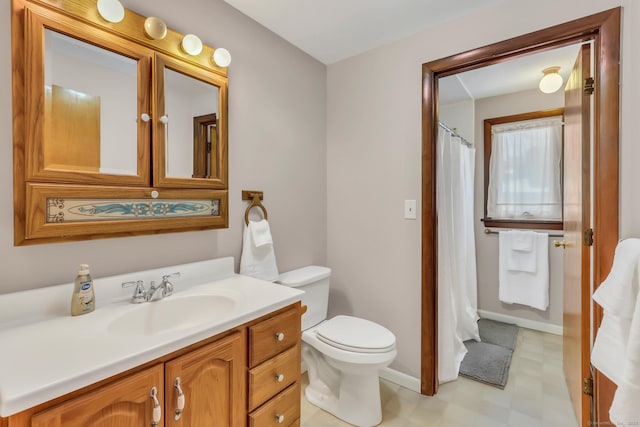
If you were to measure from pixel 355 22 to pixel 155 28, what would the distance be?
43.1 inches

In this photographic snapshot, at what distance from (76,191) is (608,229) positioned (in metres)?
2.17

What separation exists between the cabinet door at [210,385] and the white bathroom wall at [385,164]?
1220mm

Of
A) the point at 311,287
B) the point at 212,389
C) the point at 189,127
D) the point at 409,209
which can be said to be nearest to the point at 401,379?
the point at 311,287

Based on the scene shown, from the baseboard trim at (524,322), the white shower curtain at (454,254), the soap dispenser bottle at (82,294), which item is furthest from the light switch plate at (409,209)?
the baseboard trim at (524,322)

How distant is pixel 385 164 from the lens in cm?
203

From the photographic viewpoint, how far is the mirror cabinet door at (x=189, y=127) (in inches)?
51.7

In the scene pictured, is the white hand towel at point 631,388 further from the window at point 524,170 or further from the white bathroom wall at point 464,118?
the white bathroom wall at point 464,118

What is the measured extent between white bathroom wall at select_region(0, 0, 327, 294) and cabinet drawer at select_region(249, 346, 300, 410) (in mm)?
645

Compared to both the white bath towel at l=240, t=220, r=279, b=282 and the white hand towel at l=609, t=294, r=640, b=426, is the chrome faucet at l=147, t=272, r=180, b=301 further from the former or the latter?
the white hand towel at l=609, t=294, r=640, b=426

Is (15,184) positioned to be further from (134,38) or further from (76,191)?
(134,38)

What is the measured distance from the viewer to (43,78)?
1.02 m

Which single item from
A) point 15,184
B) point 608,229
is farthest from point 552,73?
point 15,184

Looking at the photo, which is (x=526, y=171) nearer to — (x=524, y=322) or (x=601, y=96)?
(x=524, y=322)

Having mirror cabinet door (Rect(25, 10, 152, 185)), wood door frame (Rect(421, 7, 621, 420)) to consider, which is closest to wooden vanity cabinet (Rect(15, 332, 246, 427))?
mirror cabinet door (Rect(25, 10, 152, 185))
